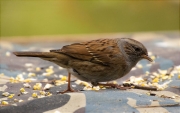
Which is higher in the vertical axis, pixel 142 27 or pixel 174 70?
pixel 142 27

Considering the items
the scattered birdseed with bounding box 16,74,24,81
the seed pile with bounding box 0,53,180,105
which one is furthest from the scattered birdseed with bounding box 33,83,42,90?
the scattered birdseed with bounding box 16,74,24,81

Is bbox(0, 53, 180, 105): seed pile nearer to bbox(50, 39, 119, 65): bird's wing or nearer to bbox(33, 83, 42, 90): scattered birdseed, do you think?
bbox(33, 83, 42, 90): scattered birdseed

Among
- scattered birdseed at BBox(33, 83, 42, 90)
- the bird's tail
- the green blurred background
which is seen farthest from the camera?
the green blurred background

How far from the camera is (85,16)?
31.7 ft

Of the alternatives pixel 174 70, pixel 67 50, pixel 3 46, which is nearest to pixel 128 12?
pixel 3 46

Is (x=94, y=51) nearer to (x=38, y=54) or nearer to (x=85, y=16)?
(x=38, y=54)

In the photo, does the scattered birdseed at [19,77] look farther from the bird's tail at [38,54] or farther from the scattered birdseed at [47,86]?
the bird's tail at [38,54]

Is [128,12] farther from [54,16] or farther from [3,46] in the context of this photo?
[3,46]

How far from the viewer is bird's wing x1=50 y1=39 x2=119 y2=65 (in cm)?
409

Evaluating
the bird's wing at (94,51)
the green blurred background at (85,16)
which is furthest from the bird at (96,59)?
the green blurred background at (85,16)

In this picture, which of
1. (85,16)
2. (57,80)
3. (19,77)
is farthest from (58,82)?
(85,16)

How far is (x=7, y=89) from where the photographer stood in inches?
153

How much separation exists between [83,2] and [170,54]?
5165 millimetres

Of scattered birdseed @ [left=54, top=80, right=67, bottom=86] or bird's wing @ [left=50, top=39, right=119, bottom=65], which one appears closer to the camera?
bird's wing @ [left=50, top=39, right=119, bottom=65]
